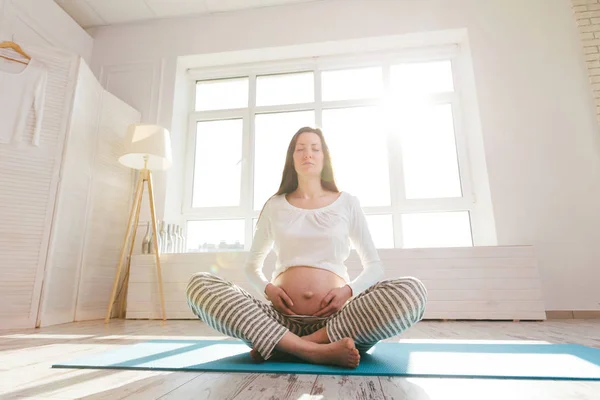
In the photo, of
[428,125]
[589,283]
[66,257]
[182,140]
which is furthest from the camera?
[182,140]

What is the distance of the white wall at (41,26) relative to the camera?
8.88ft

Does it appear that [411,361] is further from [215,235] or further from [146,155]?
[215,235]

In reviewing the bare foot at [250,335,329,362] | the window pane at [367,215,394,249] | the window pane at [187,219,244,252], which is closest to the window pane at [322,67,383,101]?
the window pane at [367,215,394,249]

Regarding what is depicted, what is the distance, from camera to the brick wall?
2853 mm

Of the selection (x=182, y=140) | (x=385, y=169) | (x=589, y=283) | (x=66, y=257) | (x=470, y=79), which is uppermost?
(x=470, y=79)

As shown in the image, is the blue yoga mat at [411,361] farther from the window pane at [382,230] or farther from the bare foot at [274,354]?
the window pane at [382,230]

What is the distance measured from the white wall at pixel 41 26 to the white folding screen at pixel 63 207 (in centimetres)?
50

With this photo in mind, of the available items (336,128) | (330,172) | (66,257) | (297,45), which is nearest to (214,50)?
(297,45)

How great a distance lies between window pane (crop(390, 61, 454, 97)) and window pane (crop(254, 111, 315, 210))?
94 cm

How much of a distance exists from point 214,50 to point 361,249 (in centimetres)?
305

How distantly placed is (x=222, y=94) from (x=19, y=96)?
191 centimetres

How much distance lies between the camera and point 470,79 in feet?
10.6

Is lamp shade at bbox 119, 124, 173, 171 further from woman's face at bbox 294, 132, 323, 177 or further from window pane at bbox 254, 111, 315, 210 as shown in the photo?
woman's face at bbox 294, 132, 323, 177

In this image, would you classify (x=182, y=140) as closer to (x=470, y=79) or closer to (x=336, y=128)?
(x=336, y=128)
